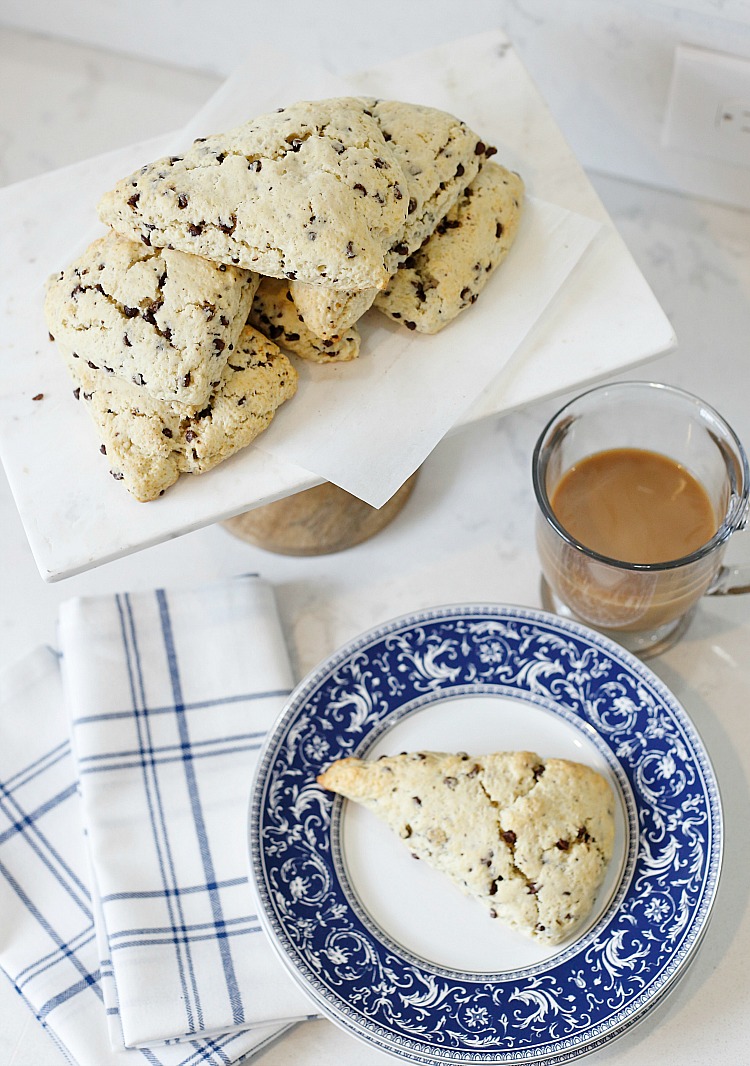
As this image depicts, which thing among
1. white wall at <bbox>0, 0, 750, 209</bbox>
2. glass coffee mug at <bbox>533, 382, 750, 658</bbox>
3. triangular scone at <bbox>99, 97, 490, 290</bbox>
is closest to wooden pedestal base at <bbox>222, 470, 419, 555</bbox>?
glass coffee mug at <bbox>533, 382, 750, 658</bbox>

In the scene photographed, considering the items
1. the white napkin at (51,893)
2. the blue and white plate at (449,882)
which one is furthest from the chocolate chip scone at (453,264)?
the white napkin at (51,893)

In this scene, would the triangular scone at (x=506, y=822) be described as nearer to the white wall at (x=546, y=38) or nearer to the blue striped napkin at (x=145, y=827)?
the blue striped napkin at (x=145, y=827)

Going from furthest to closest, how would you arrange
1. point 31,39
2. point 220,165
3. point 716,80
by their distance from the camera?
point 31,39
point 716,80
point 220,165

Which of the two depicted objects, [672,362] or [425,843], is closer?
[425,843]

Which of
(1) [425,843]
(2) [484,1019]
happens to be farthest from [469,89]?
(2) [484,1019]

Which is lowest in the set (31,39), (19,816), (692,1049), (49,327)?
(692,1049)

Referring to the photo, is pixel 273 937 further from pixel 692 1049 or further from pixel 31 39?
pixel 31 39


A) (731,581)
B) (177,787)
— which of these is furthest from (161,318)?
(731,581)
